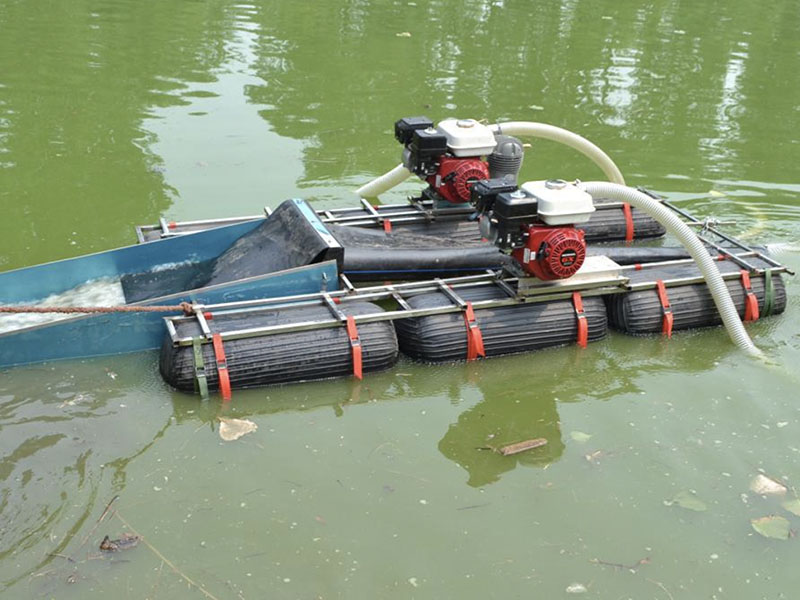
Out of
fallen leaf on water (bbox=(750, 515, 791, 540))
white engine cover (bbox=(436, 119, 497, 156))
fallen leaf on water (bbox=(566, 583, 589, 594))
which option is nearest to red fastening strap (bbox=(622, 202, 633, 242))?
white engine cover (bbox=(436, 119, 497, 156))

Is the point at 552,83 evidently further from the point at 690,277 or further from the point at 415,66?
the point at 690,277

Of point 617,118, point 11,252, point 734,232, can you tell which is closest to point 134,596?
point 11,252

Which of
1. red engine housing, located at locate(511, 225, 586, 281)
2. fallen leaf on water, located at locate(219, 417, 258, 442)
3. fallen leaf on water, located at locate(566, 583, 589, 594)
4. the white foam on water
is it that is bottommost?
fallen leaf on water, located at locate(566, 583, 589, 594)

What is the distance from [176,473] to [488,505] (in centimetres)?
190

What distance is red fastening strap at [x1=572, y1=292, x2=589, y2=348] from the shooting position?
22.8 feet

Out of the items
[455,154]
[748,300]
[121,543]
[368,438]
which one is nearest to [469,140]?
[455,154]

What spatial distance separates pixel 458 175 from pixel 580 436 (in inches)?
108

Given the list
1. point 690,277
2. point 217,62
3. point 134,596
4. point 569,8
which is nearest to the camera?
point 134,596

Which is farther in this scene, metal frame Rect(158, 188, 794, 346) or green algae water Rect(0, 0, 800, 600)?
metal frame Rect(158, 188, 794, 346)

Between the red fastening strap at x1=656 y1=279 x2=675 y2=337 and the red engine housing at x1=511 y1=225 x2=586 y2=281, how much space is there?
0.89 meters

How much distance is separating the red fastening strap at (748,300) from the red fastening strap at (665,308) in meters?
0.69

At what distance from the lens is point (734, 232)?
938 centimetres

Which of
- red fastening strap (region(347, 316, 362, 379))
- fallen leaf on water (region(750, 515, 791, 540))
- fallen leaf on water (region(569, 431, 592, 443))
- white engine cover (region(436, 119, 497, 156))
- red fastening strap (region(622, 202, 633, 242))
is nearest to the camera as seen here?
fallen leaf on water (region(750, 515, 791, 540))

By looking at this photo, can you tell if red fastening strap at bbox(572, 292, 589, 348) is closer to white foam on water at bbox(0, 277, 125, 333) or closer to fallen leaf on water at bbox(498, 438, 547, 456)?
fallen leaf on water at bbox(498, 438, 547, 456)
